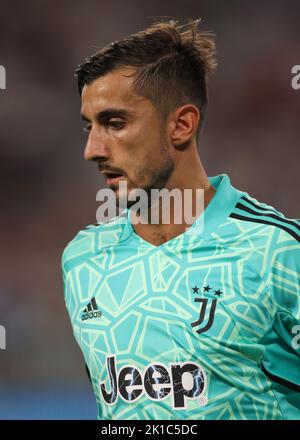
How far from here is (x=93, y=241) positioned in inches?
115

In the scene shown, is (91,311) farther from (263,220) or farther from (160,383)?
(263,220)

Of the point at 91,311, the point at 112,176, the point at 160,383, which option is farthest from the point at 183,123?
the point at 160,383

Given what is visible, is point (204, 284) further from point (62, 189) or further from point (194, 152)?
point (62, 189)

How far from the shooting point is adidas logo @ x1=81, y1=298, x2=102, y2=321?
2664 mm

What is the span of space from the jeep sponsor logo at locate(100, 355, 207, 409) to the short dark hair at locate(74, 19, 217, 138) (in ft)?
2.76

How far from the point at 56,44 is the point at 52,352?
2.04 metres

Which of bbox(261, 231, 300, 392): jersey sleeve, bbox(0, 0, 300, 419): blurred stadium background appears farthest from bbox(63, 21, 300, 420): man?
bbox(0, 0, 300, 419): blurred stadium background

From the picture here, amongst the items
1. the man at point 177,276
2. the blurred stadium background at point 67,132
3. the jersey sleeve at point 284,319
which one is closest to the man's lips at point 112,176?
the man at point 177,276

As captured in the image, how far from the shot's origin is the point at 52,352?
4.80 m

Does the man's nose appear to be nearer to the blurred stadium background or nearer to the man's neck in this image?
the man's neck

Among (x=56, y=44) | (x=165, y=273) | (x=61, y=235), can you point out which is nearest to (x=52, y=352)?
(x=61, y=235)

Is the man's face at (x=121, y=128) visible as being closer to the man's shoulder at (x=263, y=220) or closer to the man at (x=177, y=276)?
the man at (x=177, y=276)

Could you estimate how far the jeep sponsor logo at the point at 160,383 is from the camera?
2.42m
